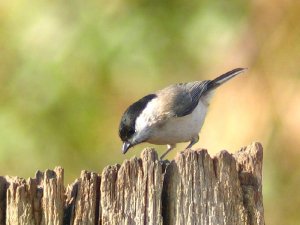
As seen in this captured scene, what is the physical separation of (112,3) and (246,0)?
1215 mm

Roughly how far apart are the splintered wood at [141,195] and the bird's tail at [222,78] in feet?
13.1

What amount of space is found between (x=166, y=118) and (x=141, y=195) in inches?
133

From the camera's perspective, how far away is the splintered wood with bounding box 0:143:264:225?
4.07 meters

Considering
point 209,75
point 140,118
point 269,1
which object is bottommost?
point 140,118

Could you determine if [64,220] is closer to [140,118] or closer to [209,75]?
[140,118]

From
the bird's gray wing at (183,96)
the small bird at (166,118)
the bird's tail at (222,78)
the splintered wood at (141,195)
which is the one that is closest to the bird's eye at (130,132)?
the small bird at (166,118)

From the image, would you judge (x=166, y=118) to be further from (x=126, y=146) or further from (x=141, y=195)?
(x=141, y=195)

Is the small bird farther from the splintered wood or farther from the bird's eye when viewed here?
the splintered wood

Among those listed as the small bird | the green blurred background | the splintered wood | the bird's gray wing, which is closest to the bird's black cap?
the small bird

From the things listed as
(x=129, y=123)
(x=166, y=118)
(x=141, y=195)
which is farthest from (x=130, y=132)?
(x=141, y=195)

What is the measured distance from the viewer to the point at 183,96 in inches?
311

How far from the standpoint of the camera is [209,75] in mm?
8766

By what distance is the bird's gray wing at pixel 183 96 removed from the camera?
7594 millimetres

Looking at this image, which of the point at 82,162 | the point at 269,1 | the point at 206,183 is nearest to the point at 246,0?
the point at 269,1
